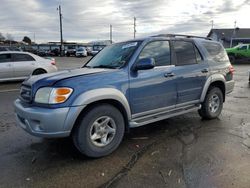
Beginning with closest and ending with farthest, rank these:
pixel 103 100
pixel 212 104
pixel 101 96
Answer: pixel 101 96
pixel 103 100
pixel 212 104

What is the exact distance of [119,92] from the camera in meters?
4.27

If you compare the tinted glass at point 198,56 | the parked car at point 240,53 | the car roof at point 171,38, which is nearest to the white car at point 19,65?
the car roof at point 171,38

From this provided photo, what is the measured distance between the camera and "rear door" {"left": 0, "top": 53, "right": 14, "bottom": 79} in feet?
40.5

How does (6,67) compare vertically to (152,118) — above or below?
above

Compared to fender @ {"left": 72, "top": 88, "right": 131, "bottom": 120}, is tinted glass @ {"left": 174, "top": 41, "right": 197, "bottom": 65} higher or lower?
higher

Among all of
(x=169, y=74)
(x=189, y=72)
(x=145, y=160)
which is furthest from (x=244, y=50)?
(x=145, y=160)

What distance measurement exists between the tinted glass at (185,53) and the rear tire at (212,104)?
0.90 m

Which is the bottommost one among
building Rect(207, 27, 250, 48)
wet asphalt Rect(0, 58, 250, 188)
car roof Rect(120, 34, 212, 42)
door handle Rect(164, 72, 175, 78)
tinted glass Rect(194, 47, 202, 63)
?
wet asphalt Rect(0, 58, 250, 188)

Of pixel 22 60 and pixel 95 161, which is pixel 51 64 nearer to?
pixel 22 60

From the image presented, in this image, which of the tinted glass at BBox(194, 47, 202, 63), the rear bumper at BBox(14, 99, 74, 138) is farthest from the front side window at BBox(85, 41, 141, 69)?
the tinted glass at BBox(194, 47, 202, 63)

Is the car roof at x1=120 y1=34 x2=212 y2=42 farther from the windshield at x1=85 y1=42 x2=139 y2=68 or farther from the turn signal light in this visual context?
the turn signal light

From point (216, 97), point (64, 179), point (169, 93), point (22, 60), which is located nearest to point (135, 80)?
point (169, 93)

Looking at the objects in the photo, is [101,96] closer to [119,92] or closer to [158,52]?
[119,92]

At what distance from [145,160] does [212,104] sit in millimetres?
2813
